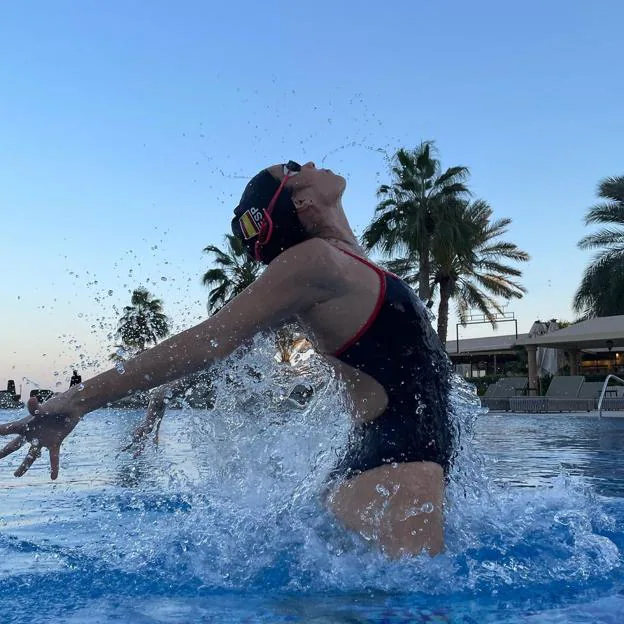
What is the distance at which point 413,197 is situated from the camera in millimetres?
29453

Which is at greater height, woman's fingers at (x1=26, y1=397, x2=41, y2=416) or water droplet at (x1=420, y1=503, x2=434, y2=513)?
woman's fingers at (x1=26, y1=397, x2=41, y2=416)

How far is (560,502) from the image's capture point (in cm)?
342

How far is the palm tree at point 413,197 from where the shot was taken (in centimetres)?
2888

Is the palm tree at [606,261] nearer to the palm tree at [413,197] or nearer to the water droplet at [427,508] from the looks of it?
the palm tree at [413,197]

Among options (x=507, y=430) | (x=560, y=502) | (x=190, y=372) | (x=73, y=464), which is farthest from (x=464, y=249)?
(x=190, y=372)

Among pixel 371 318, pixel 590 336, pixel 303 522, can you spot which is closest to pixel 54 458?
pixel 303 522

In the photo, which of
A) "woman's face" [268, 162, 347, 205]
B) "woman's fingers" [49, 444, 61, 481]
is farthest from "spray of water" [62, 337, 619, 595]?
"woman's fingers" [49, 444, 61, 481]

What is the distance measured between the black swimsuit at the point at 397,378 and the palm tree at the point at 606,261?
31.5 metres

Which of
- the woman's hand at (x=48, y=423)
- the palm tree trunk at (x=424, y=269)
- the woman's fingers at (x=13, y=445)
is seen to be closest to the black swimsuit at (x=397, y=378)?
the woman's hand at (x=48, y=423)

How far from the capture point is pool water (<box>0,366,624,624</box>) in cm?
188

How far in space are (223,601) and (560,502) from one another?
6.60 feet

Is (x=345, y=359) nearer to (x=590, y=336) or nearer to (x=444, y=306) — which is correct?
(x=590, y=336)

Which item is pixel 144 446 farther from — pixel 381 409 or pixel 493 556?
pixel 493 556

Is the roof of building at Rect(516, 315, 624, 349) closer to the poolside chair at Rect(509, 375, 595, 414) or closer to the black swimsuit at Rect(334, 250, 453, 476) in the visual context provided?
the poolside chair at Rect(509, 375, 595, 414)
